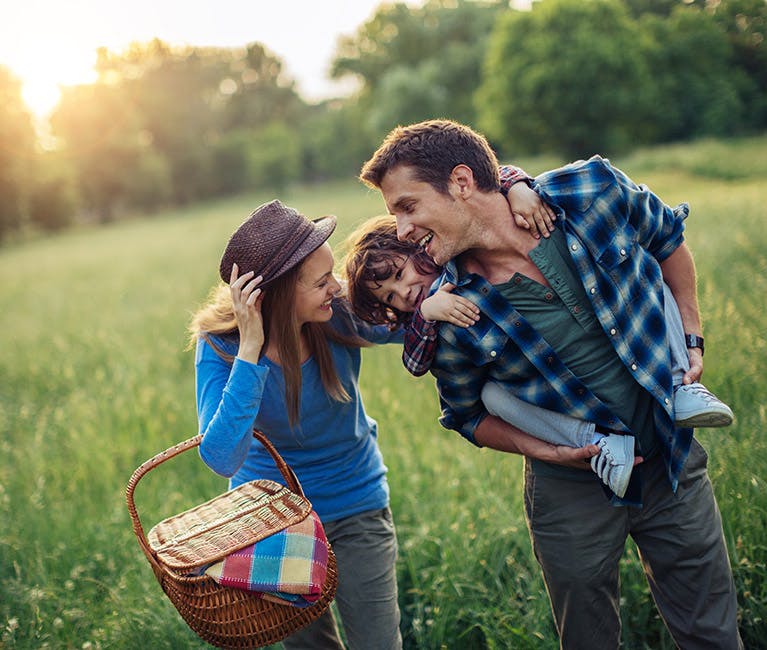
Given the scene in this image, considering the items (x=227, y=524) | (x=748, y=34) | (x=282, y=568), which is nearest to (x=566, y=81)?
(x=748, y=34)

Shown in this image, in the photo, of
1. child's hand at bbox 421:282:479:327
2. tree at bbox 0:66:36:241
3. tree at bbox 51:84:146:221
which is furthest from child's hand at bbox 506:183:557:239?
tree at bbox 51:84:146:221

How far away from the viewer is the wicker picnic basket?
2061 millimetres

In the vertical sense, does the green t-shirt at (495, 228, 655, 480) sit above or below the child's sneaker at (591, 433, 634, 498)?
above

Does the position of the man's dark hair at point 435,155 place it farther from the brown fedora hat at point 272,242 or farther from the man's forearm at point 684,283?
the man's forearm at point 684,283

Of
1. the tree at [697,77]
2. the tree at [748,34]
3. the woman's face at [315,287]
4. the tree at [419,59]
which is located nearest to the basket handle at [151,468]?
the woman's face at [315,287]

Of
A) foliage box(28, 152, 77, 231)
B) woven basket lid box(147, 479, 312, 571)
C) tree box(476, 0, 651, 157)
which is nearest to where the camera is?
woven basket lid box(147, 479, 312, 571)

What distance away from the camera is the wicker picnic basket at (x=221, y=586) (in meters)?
2.06

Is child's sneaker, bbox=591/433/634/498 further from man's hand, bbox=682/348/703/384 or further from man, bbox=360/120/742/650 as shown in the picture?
man's hand, bbox=682/348/703/384

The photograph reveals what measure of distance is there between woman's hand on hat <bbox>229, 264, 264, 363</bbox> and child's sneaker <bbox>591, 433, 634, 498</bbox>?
1105 millimetres

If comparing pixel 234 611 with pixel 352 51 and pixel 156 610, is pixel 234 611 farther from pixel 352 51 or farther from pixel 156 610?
pixel 352 51

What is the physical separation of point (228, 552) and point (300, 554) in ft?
0.70

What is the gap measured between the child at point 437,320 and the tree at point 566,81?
891 inches

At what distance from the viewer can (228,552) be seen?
208 cm

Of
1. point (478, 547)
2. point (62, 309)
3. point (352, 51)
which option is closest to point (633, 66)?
point (62, 309)
